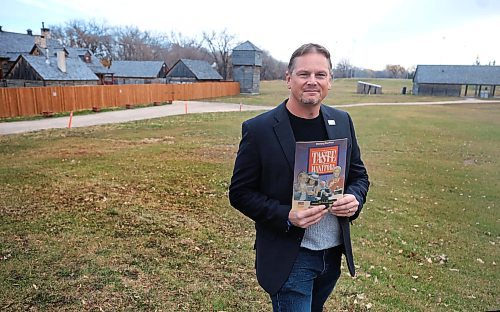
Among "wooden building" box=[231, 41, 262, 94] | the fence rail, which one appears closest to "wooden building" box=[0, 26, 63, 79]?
the fence rail

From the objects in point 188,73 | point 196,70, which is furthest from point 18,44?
point 196,70

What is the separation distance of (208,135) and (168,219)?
434 inches

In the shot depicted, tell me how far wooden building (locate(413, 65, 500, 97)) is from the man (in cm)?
6439

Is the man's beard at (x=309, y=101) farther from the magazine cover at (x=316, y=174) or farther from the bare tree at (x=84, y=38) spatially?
the bare tree at (x=84, y=38)

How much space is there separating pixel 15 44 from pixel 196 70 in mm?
23833

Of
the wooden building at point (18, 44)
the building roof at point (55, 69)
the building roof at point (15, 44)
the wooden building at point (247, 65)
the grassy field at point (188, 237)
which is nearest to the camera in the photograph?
the grassy field at point (188, 237)

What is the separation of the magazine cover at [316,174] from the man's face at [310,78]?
27cm

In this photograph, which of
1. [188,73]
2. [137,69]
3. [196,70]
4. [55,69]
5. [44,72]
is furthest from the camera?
[137,69]

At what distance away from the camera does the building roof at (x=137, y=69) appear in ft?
200

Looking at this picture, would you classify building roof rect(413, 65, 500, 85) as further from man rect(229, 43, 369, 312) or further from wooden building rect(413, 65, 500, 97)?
man rect(229, 43, 369, 312)

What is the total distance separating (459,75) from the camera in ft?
194

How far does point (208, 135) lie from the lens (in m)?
17.2

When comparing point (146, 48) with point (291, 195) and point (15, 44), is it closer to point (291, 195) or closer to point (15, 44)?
point (15, 44)

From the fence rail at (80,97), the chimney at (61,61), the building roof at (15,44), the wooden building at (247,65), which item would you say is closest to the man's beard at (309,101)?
the fence rail at (80,97)
